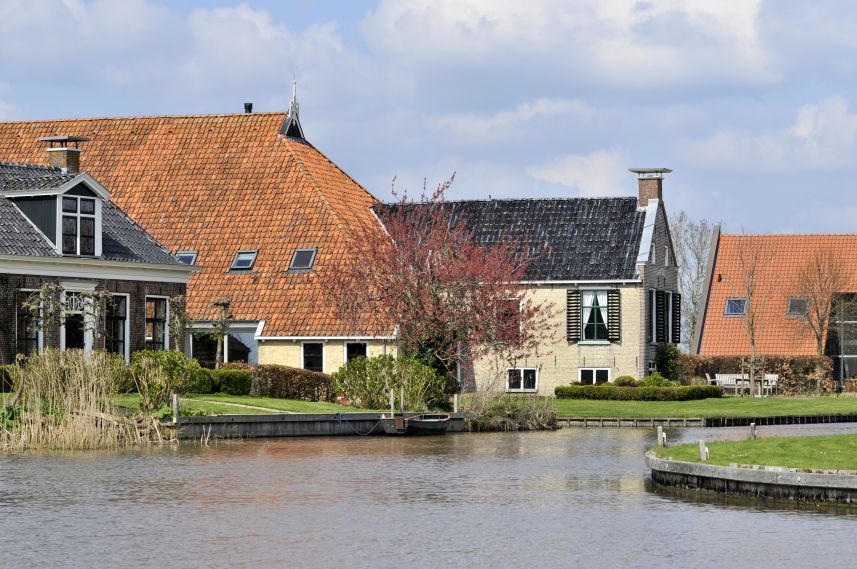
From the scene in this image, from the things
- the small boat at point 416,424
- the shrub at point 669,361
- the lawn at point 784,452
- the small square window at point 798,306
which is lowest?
the lawn at point 784,452

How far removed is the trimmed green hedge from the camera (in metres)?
49.9

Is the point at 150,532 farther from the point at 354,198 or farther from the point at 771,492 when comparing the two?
the point at 354,198

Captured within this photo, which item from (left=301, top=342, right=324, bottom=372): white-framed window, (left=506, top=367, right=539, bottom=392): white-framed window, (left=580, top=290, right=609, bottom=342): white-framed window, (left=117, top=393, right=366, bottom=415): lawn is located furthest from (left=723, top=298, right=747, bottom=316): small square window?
(left=117, top=393, right=366, bottom=415): lawn

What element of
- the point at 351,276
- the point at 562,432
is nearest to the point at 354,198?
the point at 351,276

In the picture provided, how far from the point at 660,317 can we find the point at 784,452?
3060 centimetres

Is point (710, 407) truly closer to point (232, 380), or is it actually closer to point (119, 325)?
point (232, 380)

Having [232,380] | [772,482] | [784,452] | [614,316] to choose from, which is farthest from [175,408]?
[614,316]

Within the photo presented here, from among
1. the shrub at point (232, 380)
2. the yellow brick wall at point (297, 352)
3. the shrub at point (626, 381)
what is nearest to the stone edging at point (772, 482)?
the shrub at point (232, 380)

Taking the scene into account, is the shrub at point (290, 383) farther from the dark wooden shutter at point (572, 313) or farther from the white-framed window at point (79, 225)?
the dark wooden shutter at point (572, 313)

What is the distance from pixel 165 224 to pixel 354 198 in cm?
716

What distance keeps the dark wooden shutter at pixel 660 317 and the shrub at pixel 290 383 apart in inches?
604

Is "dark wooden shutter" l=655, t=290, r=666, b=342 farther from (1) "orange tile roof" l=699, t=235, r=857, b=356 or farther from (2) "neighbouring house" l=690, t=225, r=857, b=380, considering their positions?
(1) "orange tile roof" l=699, t=235, r=857, b=356

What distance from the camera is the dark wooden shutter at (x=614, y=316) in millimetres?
53844

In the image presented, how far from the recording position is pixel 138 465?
2878 cm
